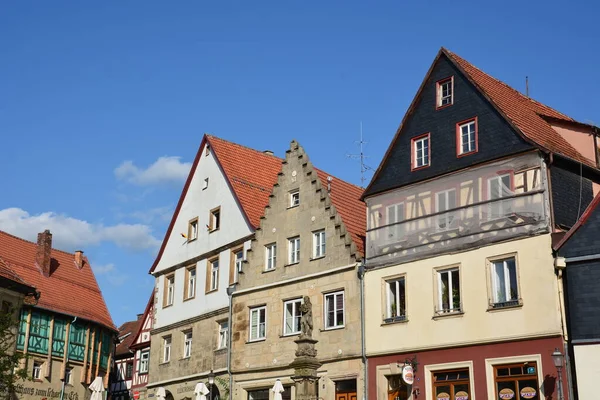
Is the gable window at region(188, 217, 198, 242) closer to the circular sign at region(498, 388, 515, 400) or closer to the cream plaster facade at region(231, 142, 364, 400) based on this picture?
the cream plaster facade at region(231, 142, 364, 400)

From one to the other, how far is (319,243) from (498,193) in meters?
7.81

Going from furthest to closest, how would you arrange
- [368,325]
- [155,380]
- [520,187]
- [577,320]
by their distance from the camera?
[155,380], [368,325], [520,187], [577,320]

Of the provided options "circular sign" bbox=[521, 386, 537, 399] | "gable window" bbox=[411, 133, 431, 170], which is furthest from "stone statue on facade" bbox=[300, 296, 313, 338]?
"gable window" bbox=[411, 133, 431, 170]

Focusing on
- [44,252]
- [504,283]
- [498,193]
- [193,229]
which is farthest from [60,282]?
[504,283]

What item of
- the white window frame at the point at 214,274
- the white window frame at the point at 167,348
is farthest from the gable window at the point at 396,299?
the white window frame at the point at 167,348

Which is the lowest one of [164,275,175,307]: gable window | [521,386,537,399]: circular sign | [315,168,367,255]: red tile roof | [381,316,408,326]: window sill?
[521,386,537,399]: circular sign

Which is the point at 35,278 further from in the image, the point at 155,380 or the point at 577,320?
the point at 577,320

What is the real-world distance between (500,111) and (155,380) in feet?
65.5

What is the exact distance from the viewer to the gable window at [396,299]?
2811 centimetres

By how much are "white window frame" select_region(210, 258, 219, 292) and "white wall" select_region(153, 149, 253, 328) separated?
0.35m

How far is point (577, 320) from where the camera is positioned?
77.6 feet

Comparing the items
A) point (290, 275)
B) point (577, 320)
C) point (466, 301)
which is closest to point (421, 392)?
point (466, 301)

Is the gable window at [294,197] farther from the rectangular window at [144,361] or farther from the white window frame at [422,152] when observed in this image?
the rectangular window at [144,361]

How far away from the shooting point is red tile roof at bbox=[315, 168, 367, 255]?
31.8 m
